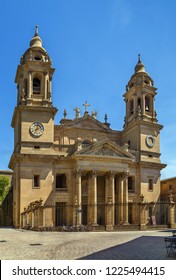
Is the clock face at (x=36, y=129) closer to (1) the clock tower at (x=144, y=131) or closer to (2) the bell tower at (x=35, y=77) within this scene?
(2) the bell tower at (x=35, y=77)

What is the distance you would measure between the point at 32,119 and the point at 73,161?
7.03 meters

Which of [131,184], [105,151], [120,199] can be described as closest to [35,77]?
[105,151]

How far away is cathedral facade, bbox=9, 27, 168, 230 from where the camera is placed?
→ 44.4 meters

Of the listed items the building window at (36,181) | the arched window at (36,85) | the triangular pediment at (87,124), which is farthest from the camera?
the triangular pediment at (87,124)

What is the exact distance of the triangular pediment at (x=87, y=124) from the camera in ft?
167

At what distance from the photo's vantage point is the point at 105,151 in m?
46.8

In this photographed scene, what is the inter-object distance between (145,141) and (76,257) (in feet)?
124

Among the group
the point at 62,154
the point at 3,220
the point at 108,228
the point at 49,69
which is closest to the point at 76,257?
the point at 108,228

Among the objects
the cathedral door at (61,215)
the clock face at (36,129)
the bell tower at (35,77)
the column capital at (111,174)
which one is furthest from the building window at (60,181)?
the bell tower at (35,77)

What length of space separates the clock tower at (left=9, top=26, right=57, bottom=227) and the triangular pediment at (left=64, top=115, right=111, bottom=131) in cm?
436

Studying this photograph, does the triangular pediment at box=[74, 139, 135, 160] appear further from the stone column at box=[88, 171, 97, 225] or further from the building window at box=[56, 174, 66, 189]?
the building window at box=[56, 174, 66, 189]

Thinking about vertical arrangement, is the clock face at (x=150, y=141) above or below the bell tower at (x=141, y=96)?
below
